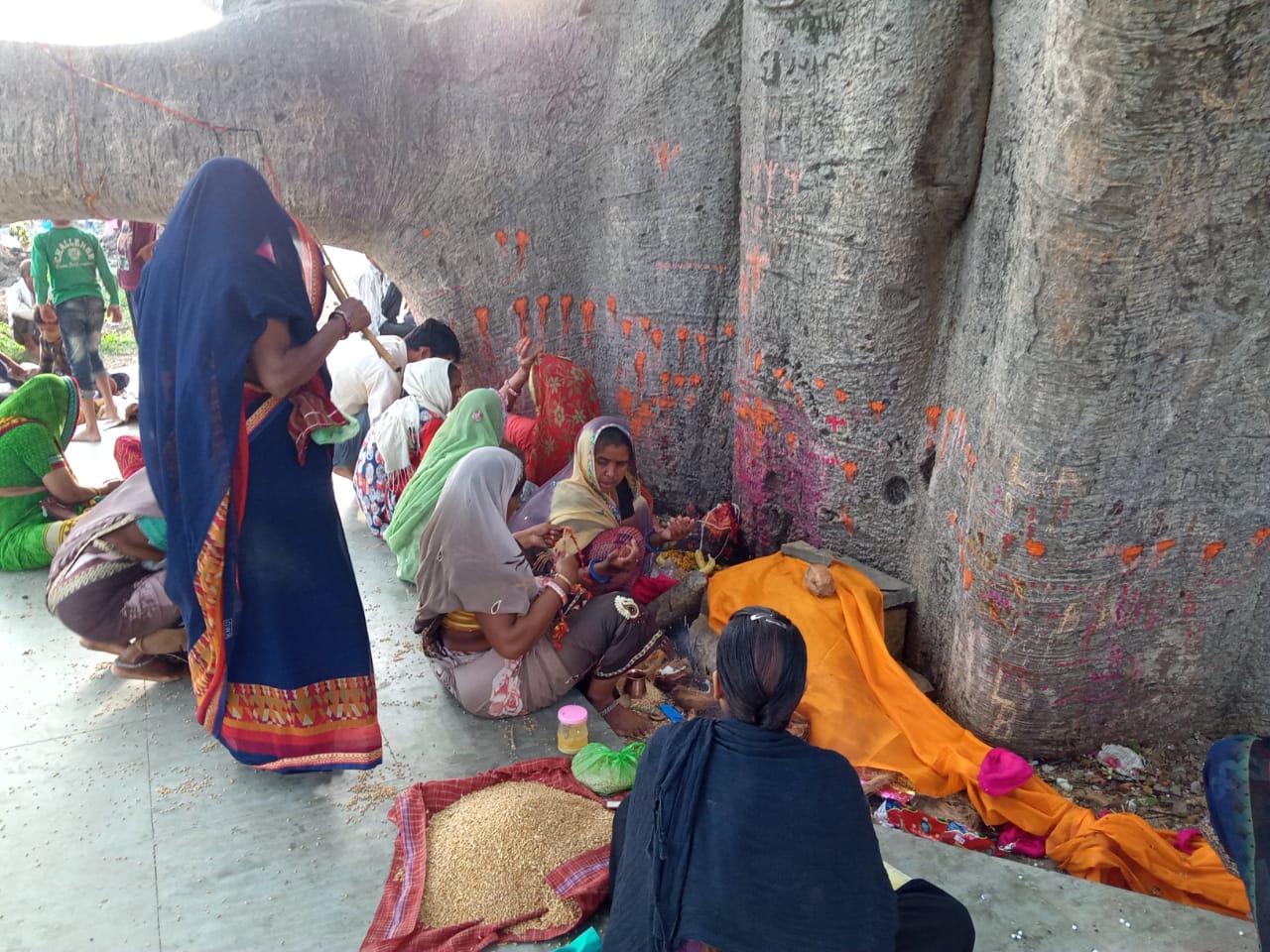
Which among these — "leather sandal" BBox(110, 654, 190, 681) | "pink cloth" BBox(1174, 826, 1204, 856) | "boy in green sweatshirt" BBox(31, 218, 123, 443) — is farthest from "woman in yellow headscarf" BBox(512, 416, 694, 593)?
"boy in green sweatshirt" BBox(31, 218, 123, 443)

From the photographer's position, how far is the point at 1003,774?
273 cm

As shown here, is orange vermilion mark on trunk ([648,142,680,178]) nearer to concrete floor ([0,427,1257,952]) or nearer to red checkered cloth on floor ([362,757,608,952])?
concrete floor ([0,427,1257,952])

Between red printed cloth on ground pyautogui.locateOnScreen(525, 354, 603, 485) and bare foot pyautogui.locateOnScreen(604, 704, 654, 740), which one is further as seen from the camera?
red printed cloth on ground pyautogui.locateOnScreen(525, 354, 603, 485)

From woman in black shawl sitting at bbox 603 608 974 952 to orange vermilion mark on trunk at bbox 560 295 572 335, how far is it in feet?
11.2

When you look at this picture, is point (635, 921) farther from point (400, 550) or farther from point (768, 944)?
point (400, 550)

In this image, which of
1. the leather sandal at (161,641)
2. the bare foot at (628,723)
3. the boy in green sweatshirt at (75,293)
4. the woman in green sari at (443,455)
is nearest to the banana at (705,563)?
the bare foot at (628,723)

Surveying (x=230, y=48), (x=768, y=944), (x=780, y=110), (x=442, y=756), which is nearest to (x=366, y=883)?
(x=442, y=756)

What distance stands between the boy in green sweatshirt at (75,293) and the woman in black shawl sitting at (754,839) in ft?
20.1

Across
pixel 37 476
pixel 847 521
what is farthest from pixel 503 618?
pixel 37 476

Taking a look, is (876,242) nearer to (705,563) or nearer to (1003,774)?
(705,563)

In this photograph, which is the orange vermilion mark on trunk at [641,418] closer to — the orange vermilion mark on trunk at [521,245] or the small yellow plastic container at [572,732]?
the orange vermilion mark on trunk at [521,245]

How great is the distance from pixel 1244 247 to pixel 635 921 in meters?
2.27

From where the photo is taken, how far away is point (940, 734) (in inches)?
118

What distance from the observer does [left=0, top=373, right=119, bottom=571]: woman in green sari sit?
3930 mm
